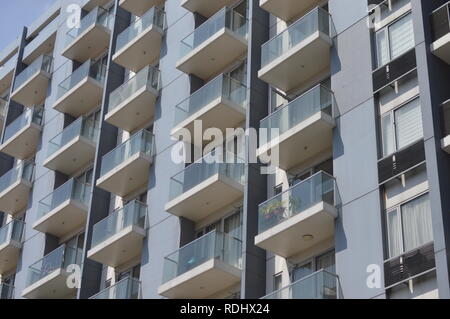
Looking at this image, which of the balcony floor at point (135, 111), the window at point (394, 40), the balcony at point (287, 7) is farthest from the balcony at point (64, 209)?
the window at point (394, 40)

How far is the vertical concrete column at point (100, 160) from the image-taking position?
41.0 metres

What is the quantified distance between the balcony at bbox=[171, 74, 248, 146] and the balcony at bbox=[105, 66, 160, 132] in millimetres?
4300

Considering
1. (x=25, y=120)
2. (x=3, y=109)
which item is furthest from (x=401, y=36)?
(x=3, y=109)

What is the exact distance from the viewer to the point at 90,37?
5050cm

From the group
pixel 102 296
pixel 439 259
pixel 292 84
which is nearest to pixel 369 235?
pixel 439 259

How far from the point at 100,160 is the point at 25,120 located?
10186mm

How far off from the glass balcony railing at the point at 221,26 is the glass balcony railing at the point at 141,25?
443 centimetres

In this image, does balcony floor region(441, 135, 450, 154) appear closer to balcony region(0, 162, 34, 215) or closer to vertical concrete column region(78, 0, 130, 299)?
vertical concrete column region(78, 0, 130, 299)

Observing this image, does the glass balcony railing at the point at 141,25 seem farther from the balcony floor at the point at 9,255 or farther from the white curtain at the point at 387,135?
the white curtain at the point at 387,135

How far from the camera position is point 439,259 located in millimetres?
26266

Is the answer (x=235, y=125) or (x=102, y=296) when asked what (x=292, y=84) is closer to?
(x=235, y=125)

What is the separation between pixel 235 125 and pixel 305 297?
1089 cm

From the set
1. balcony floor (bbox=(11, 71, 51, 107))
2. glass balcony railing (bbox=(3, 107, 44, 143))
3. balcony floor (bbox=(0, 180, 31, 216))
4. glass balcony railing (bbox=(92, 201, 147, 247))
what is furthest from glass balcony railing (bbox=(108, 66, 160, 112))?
balcony floor (bbox=(11, 71, 51, 107))

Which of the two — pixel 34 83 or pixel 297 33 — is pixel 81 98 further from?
pixel 297 33
